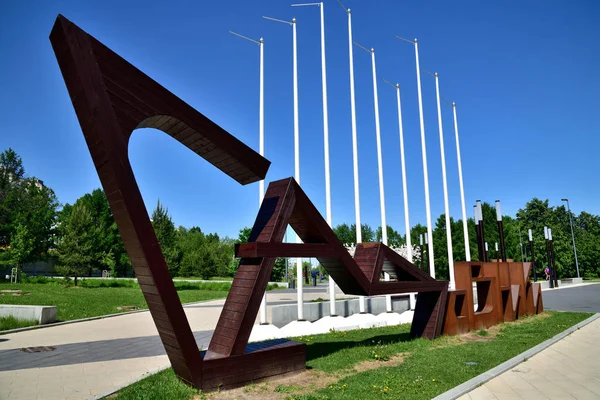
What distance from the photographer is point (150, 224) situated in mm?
5883

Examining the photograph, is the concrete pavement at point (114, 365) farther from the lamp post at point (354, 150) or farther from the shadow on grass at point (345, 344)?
the lamp post at point (354, 150)

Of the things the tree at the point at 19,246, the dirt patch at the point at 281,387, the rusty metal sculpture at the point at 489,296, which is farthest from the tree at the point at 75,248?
the dirt patch at the point at 281,387

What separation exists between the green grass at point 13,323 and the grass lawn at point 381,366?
30.1 feet

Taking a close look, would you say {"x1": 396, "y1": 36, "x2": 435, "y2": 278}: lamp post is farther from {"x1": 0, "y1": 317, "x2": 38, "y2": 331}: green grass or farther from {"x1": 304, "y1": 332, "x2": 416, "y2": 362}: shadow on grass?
{"x1": 0, "y1": 317, "x2": 38, "y2": 331}: green grass

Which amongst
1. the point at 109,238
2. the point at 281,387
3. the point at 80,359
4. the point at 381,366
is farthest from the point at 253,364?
the point at 109,238

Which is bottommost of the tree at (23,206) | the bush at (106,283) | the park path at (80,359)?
the park path at (80,359)

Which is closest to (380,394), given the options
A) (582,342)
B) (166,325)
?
(166,325)

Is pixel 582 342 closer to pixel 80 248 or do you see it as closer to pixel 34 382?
pixel 34 382

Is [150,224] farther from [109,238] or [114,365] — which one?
[109,238]

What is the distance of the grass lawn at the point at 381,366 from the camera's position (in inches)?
238

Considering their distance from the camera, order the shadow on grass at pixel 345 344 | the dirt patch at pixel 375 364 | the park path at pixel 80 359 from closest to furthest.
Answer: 1. the park path at pixel 80 359
2. the dirt patch at pixel 375 364
3. the shadow on grass at pixel 345 344

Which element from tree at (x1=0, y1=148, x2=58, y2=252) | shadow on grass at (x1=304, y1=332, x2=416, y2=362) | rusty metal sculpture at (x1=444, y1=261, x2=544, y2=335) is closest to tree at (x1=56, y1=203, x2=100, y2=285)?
tree at (x1=0, y1=148, x2=58, y2=252)

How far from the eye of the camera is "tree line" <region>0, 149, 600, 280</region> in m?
36.3

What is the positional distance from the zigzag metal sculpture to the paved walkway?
3.16 metres
